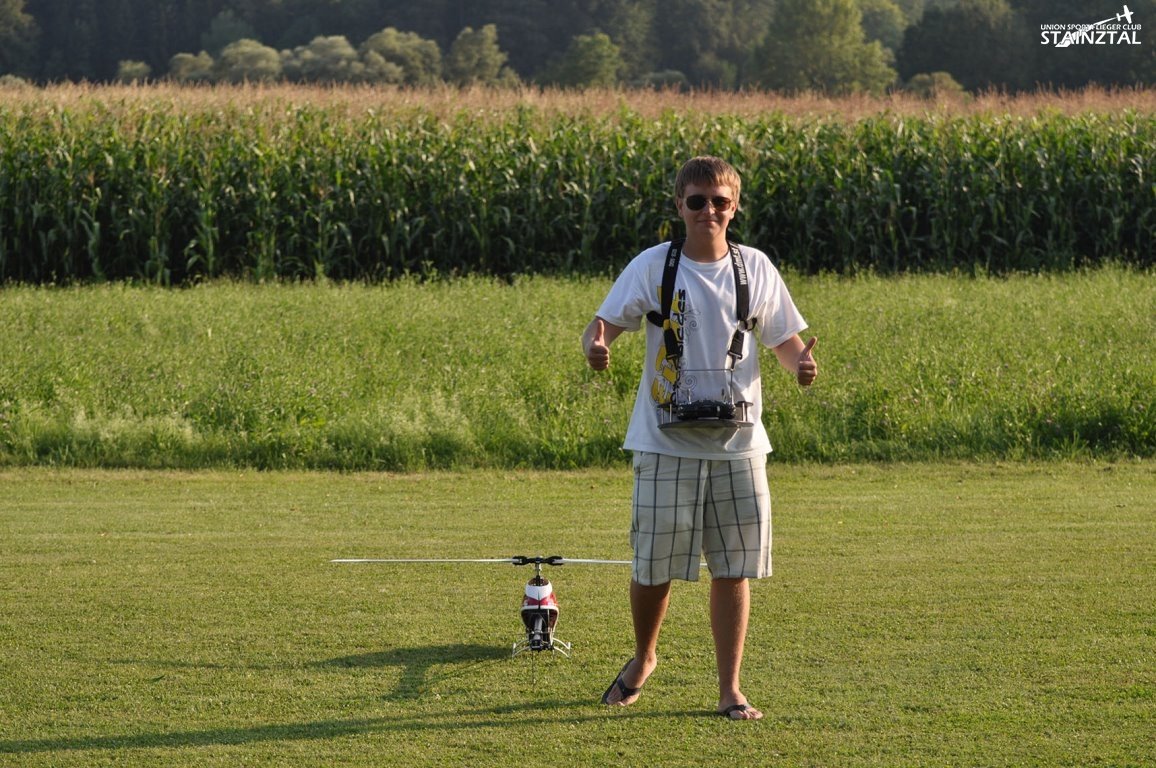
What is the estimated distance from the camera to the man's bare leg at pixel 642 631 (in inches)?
200

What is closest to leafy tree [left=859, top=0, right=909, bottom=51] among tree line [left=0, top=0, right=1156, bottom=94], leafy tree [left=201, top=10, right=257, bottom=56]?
tree line [left=0, top=0, right=1156, bottom=94]

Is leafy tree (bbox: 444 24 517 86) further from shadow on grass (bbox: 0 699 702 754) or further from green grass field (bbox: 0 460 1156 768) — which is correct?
shadow on grass (bbox: 0 699 702 754)

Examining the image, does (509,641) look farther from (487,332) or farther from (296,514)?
(487,332)

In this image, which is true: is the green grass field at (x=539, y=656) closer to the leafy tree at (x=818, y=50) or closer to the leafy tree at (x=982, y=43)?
the leafy tree at (x=982, y=43)

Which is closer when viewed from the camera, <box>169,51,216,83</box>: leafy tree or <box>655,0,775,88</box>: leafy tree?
<box>169,51,216,83</box>: leafy tree

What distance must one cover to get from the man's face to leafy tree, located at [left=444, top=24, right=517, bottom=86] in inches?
2115

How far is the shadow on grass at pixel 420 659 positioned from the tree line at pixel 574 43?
44094 millimetres

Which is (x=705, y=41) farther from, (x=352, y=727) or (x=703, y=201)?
(x=352, y=727)

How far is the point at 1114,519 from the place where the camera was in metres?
8.32

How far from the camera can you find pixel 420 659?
569 cm

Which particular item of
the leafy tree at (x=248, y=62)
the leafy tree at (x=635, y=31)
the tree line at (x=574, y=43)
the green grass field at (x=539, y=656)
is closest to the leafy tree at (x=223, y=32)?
the tree line at (x=574, y=43)

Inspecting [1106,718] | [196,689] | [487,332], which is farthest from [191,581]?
[487,332]
